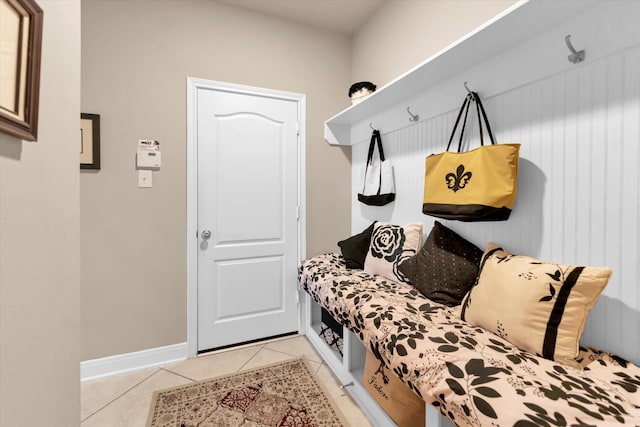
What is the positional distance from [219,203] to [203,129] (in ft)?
1.90

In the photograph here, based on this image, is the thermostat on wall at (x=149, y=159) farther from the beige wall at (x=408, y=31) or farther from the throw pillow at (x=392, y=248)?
the beige wall at (x=408, y=31)

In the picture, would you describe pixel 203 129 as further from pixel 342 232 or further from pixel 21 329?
pixel 21 329

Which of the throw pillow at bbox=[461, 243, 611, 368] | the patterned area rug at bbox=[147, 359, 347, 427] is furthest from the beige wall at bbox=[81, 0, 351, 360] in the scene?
the throw pillow at bbox=[461, 243, 611, 368]

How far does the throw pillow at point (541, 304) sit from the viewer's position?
38.0 inches

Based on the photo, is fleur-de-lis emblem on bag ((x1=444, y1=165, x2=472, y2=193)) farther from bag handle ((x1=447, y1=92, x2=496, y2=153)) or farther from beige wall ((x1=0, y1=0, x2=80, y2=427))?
beige wall ((x1=0, y1=0, x2=80, y2=427))

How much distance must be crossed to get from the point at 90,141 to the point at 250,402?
1.93 meters

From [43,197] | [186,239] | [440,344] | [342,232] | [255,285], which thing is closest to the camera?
[43,197]

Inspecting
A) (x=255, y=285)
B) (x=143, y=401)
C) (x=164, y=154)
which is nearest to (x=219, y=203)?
(x=164, y=154)

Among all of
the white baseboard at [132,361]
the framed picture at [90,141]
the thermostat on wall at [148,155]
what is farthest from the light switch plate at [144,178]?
the white baseboard at [132,361]

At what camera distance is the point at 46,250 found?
0.73m

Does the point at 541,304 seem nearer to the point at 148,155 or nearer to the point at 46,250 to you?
the point at 46,250

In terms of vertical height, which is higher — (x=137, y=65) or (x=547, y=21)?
(x=137, y=65)

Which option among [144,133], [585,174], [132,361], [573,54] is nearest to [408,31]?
[573,54]

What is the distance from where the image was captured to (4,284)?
57 centimetres
